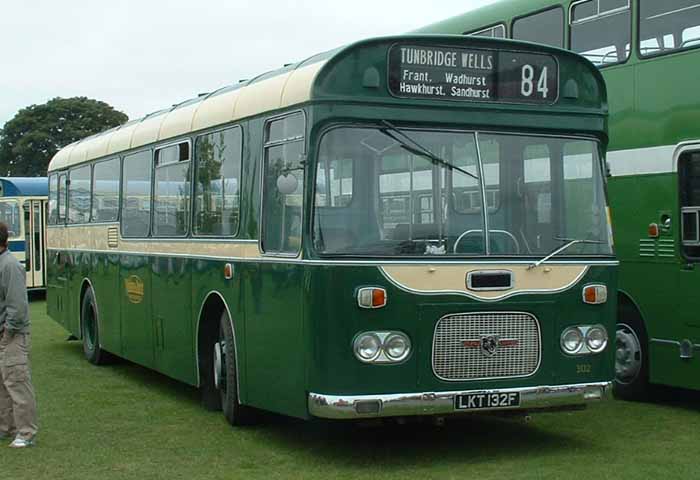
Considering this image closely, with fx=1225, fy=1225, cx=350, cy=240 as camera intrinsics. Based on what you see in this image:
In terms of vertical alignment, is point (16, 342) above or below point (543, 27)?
below

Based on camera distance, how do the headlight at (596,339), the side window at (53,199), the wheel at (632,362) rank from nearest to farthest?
the headlight at (596,339), the wheel at (632,362), the side window at (53,199)

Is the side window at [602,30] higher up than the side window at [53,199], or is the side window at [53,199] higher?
the side window at [602,30]

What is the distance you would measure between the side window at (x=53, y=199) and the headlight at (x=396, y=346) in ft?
35.5

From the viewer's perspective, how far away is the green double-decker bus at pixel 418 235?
905 centimetres

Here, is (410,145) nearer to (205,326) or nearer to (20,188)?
(205,326)

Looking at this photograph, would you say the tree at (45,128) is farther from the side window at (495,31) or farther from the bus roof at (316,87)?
the bus roof at (316,87)

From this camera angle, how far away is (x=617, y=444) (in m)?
10.2

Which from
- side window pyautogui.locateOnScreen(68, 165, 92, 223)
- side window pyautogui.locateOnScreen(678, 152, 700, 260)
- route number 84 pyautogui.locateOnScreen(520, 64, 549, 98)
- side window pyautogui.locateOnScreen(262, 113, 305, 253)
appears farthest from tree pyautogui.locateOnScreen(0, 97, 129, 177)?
route number 84 pyautogui.locateOnScreen(520, 64, 549, 98)

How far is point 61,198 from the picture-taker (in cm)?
1852

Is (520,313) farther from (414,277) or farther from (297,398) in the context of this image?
(297,398)

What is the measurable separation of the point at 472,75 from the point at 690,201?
137 inches

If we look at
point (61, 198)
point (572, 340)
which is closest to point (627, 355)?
point (572, 340)

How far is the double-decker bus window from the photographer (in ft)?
38.7

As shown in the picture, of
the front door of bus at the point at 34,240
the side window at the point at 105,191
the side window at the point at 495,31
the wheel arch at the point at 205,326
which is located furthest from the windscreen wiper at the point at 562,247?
the front door of bus at the point at 34,240
